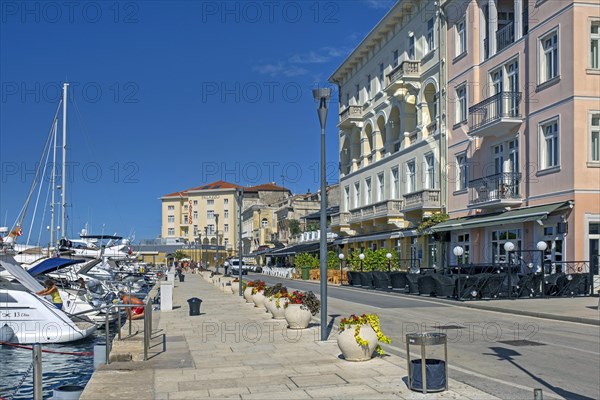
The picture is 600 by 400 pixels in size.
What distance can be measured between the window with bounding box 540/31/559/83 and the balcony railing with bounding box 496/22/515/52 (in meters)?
3.14

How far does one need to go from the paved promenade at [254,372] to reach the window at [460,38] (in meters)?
27.2

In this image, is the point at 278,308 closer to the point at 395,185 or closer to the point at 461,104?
the point at 461,104

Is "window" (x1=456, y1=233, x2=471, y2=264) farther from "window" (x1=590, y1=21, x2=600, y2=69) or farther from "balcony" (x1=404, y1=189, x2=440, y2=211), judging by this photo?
"window" (x1=590, y1=21, x2=600, y2=69)

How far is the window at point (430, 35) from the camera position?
44.1 metres

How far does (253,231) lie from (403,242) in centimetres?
8494

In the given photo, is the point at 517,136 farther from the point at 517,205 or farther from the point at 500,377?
the point at 500,377

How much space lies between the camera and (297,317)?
17.5 metres

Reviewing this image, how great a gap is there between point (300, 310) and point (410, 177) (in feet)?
103

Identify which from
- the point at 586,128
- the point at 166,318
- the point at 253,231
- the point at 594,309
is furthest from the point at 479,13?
the point at 253,231

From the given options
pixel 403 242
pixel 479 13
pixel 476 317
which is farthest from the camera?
pixel 403 242

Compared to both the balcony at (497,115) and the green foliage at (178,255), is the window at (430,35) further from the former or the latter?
the green foliage at (178,255)

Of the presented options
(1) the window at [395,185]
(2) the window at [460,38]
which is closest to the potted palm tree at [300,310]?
(2) the window at [460,38]

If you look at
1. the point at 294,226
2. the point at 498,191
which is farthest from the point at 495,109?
the point at 294,226

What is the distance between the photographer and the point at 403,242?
48844 millimetres
